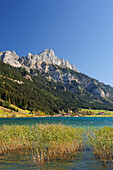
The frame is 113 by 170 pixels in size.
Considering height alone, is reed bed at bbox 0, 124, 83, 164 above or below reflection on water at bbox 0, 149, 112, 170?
above

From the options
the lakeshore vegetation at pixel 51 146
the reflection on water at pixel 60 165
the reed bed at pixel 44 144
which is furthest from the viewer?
the reed bed at pixel 44 144

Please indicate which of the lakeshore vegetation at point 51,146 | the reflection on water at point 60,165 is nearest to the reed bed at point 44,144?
the lakeshore vegetation at point 51,146

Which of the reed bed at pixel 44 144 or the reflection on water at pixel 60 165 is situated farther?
the reed bed at pixel 44 144

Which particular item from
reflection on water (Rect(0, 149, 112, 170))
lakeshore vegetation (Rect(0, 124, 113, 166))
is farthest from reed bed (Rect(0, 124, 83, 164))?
reflection on water (Rect(0, 149, 112, 170))

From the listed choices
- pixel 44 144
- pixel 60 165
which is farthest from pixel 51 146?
pixel 60 165

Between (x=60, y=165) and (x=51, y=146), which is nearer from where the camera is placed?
(x=60, y=165)

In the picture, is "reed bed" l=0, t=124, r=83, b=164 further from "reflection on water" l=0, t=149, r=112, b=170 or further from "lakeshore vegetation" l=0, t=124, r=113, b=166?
"reflection on water" l=0, t=149, r=112, b=170

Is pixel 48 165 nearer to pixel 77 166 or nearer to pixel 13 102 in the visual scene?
pixel 77 166

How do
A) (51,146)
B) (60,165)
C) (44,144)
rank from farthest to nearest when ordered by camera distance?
(44,144) → (51,146) → (60,165)

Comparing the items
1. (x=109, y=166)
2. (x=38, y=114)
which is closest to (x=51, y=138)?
(x=109, y=166)

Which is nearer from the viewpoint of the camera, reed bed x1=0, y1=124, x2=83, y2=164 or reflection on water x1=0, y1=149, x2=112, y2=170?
reflection on water x1=0, y1=149, x2=112, y2=170

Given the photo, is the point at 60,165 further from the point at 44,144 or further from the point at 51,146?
the point at 44,144

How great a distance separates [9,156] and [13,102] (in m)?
177

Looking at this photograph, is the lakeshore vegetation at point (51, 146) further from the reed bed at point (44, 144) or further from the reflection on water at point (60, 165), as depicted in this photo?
the reflection on water at point (60, 165)
